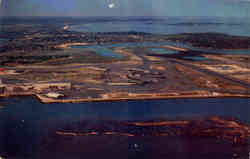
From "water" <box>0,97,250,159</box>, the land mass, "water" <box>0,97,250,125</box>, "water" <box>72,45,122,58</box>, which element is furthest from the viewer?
"water" <box>72,45,122,58</box>

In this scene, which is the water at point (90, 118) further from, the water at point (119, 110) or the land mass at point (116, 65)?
the land mass at point (116, 65)

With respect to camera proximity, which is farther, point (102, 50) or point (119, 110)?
point (102, 50)

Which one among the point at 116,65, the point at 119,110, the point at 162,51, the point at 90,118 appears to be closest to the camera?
the point at 90,118

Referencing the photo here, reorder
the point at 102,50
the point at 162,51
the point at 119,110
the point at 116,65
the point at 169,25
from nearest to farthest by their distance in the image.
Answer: the point at 119,110, the point at 116,65, the point at 169,25, the point at 162,51, the point at 102,50

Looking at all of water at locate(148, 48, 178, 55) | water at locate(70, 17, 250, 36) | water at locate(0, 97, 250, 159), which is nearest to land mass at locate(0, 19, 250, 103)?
water at locate(148, 48, 178, 55)

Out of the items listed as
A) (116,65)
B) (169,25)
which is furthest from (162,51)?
(116,65)

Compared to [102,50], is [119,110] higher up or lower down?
lower down

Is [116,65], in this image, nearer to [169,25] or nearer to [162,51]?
[162,51]

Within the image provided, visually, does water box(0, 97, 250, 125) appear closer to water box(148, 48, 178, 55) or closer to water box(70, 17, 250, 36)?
water box(148, 48, 178, 55)
